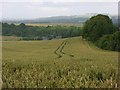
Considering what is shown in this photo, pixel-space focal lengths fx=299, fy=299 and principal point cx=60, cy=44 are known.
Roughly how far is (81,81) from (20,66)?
3.83m

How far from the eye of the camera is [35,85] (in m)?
7.62

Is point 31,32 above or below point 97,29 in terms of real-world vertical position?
below

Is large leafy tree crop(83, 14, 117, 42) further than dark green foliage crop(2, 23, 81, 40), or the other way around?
dark green foliage crop(2, 23, 81, 40)

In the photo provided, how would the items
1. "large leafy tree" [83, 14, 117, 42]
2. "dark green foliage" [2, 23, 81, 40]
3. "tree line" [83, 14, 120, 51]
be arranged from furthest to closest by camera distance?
"dark green foliage" [2, 23, 81, 40], "large leafy tree" [83, 14, 117, 42], "tree line" [83, 14, 120, 51]

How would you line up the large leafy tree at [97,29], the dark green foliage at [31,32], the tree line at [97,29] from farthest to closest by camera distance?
the dark green foliage at [31,32]
the large leafy tree at [97,29]
the tree line at [97,29]

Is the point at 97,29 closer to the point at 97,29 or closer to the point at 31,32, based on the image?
the point at 97,29

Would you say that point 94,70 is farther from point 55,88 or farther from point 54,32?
point 54,32

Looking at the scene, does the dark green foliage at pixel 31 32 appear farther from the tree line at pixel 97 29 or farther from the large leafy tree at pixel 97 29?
the large leafy tree at pixel 97 29

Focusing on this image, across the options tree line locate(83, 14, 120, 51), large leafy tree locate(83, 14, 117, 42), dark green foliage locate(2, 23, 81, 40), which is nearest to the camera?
tree line locate(83, 14, 120, 51)

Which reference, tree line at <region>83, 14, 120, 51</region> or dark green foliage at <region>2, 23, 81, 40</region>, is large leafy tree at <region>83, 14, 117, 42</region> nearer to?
tree line at <region>83, 14, 120, 51</region>

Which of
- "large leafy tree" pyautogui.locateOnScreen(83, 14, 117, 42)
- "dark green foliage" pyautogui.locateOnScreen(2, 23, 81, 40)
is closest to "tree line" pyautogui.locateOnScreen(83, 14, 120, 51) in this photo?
"large leafy tree" pyautogui.locateOnScreen(83, 14, 117, 42)

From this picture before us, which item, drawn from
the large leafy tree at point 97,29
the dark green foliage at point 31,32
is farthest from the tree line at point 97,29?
the dark green foliage at point 31,32

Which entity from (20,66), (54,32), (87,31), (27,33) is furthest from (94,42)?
Answer: (20,66)

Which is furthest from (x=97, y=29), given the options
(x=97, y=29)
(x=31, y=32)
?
(x=31, y=32)
